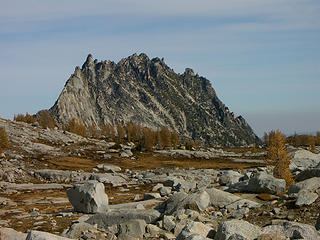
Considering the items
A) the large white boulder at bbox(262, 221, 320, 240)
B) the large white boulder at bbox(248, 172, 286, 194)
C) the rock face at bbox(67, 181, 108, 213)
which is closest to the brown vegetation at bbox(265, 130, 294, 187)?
the large white boulder at bbox(248, 172, 286, 194)

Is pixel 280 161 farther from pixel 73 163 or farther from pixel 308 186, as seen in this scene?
pixel 73 163

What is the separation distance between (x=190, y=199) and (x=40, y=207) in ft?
70.8

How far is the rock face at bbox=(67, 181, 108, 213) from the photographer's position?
29312mm

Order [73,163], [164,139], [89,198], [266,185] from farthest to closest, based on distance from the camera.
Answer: [164,139], [73,163], [266,185], [89,198]

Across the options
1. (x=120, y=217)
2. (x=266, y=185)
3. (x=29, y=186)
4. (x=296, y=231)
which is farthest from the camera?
(x=29, y=186)

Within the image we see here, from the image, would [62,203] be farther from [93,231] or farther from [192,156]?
[192,156]

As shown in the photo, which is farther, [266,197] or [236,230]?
[266,197]

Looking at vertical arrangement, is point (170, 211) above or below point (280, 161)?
below

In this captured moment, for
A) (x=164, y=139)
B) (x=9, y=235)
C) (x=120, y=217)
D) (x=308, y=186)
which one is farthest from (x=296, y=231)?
(x=164, y=139)

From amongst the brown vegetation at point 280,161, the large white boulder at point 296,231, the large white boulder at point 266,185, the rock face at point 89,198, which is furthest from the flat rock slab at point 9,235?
the brown vegetation at point 280,161

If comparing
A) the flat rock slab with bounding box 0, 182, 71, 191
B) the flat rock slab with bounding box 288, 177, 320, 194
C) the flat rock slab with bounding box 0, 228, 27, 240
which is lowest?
the flat rock slab with bounding box 0, 182, 71, 191

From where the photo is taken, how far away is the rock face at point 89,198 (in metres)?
29.3

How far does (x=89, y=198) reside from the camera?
29.3m

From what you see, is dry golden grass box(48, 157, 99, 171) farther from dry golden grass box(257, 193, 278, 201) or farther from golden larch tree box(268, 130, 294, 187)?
dry golden grass box(257, 193, 278, 201)
